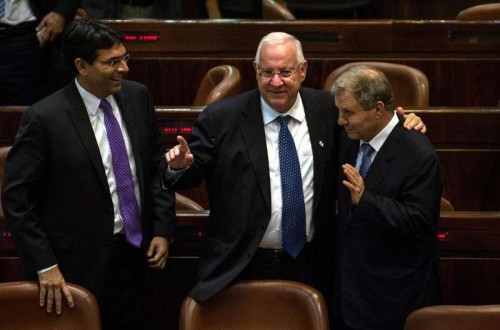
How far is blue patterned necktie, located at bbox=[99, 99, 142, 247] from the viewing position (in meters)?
1.38

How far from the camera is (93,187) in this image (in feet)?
4.45

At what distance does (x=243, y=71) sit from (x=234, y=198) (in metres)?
0.85

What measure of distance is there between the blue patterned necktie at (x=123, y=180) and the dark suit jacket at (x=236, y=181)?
72 mm

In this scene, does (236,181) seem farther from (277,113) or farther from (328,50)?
(328,50)

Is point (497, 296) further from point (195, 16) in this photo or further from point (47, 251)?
point (195, 16)

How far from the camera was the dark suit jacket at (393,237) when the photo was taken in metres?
A: 1.27

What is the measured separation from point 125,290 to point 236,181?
0.72 feet

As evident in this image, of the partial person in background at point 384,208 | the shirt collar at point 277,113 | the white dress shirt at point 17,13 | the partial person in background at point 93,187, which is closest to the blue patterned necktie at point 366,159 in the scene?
the partial person in background at point 384,208

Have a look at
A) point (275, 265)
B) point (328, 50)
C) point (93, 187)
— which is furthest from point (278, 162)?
point (328, 50)

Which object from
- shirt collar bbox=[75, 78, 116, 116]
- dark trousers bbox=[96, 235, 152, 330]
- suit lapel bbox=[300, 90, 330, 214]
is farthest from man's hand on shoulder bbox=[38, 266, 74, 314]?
suit lapel bbox=[300, 90, 330, 214]

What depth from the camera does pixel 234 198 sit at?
1.36 meters

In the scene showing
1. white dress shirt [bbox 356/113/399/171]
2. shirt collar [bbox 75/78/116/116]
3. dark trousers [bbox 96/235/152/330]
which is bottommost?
dark trousers [bbox 96/235/152/330]

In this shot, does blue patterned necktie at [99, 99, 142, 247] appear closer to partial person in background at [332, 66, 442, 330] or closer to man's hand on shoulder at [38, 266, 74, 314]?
man's hand on shoulder at [38, 266, 74, 314]

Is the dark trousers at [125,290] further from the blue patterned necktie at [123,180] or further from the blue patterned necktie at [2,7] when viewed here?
the blue patterned necktie at [2,7]
